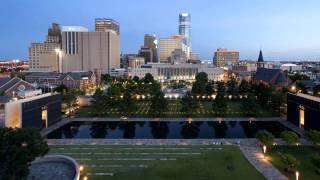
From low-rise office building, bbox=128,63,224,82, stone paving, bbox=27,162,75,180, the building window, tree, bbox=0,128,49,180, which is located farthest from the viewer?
low-rise office building, bbox=128,63,224,82

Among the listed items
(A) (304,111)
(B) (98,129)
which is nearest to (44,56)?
(B) (98,129)

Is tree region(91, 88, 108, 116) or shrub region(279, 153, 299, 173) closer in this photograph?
shrub region(279, 153, 299, 173)

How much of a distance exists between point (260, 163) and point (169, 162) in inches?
269

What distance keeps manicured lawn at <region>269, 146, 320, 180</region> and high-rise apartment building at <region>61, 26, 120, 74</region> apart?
116m

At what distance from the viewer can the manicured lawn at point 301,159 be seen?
23.4 metres

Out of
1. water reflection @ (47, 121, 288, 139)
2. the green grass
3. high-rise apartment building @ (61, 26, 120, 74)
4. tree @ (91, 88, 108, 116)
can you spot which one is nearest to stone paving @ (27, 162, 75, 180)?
the green grass

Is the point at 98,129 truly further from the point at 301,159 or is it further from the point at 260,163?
the point at 301,159

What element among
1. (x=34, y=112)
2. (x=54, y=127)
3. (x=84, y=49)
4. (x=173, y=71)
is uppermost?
(x=84, y=49)

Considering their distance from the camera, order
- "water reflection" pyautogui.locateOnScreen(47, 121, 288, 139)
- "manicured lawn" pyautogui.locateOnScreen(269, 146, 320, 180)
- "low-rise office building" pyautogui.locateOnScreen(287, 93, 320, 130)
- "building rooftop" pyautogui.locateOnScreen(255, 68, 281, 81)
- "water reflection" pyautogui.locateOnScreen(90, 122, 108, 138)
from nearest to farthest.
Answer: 1. "manicured lawn" pyautogui.locateOnScreen(269, 146, 320, 180)
2. "low-rise office building" pyautogui.locateOnScreen(287, 93, 320, 130)
3. "water reflection" pyautogui.locateOnScreen(47, 121, 288, 139)
4. "water reflection" pyautogui.locateOnScreen(90, 122, 108, 138)
5. "building rooftop" pyautogui.locateOnScreen(255, 68, 281, 81)

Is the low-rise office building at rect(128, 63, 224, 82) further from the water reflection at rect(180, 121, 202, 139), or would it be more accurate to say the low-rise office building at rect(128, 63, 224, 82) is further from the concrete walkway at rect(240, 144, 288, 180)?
the concrete walkway at rect(240, 144, 288, 180)

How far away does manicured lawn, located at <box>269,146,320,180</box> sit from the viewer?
23422mm

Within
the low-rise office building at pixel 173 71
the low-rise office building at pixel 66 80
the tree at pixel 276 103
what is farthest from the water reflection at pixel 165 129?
the low-rise office building at pixel 173 71

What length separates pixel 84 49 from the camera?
460ft

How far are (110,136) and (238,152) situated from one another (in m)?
14.5
